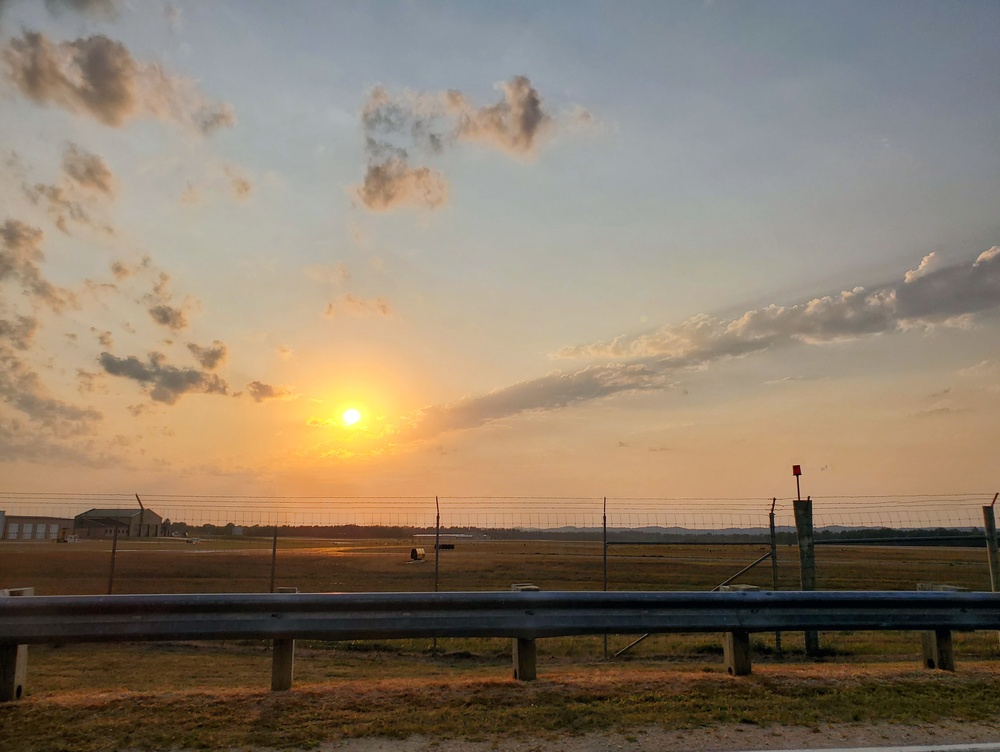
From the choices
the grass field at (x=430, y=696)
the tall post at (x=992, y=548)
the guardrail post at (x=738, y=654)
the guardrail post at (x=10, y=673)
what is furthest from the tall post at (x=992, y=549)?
the guardrail post at (x=10, y=673)

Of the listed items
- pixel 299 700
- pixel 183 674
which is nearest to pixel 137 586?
pixel 183 674

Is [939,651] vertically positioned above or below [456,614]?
below

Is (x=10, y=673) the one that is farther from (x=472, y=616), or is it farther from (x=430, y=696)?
(x=472, y=616)

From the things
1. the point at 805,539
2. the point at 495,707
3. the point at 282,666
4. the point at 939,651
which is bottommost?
the point at 495,707

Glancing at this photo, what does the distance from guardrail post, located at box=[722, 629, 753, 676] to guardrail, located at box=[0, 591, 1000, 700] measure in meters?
0.01

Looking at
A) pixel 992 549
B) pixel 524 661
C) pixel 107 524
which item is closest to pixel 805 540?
→ pixel 992 549

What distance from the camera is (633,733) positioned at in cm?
527

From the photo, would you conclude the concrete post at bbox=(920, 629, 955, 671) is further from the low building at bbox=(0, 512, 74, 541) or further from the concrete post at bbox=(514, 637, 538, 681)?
the low building at bbox=(0, 512, 74, 541)

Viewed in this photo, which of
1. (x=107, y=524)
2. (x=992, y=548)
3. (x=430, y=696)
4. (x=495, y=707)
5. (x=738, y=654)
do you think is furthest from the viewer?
(x=107, y=524)

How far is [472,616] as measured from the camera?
6355 millimetres

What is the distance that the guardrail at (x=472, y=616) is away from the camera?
5898 mm

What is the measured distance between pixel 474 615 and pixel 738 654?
284cm

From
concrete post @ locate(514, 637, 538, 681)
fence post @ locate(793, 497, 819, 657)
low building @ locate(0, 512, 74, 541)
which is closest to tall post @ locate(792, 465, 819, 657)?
fence post @ locate(793, 497, 819, 657)

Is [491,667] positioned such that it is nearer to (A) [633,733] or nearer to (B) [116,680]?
(B) [116,680]
